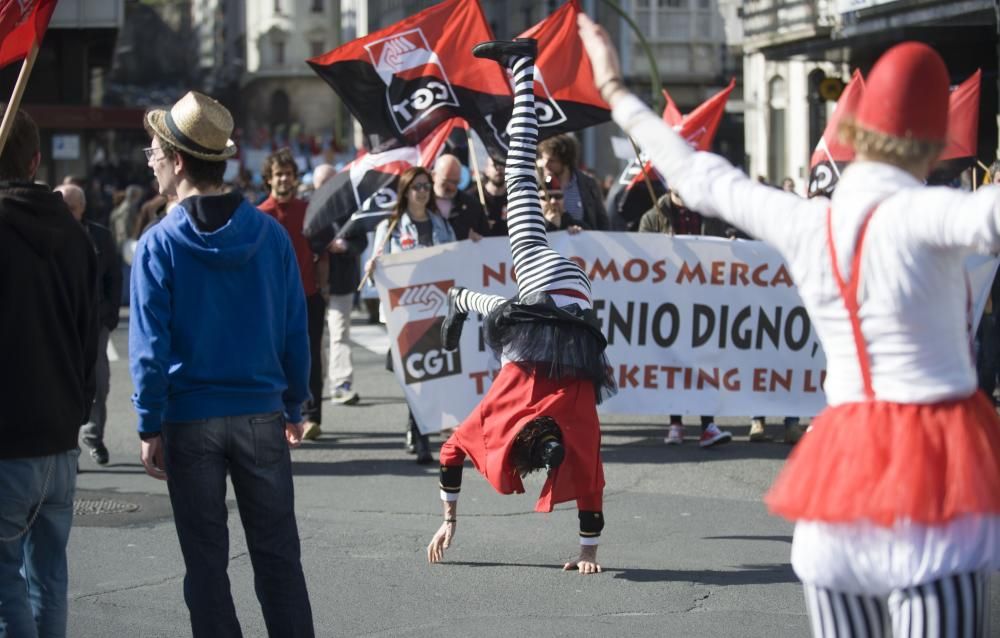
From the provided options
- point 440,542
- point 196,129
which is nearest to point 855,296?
point 196,129

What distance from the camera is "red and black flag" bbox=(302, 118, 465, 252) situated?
36.4 feet

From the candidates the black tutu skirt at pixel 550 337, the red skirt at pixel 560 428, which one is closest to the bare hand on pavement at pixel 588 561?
the red skirt at pixel 560 428

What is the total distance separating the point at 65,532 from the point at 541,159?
621 centimetres

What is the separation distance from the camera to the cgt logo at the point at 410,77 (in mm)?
10914

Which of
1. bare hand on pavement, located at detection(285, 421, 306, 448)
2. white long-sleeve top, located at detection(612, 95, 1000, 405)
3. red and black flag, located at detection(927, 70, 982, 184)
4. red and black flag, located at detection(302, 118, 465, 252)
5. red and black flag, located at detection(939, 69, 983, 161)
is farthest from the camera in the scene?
red and black flag, located at detection(939, 69, 983, 161)

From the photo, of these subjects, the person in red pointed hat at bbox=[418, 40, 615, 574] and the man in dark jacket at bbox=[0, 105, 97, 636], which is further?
the person in red pointed hat at bbox=[418, 40, 615, 574]

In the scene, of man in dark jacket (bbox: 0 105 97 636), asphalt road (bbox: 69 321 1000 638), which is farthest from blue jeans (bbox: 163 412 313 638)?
asphalt road (bbox: 69 321 1000 638)

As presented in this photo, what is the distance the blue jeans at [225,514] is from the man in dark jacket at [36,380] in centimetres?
35

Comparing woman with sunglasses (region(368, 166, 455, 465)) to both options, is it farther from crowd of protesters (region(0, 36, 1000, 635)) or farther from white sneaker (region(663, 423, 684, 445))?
crowd of protesters (region(0, 36, 1000, 635))

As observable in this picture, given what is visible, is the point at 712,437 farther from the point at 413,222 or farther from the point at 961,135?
the point at 961,135

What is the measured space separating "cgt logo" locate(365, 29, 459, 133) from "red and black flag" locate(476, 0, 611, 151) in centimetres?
43

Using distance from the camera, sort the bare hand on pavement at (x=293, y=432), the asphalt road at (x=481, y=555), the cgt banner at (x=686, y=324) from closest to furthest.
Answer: the bare hand on pavement at (x=293, y=432), the asphalt road at (x=481, y=555), the cgt banner at (x=686, y=324)

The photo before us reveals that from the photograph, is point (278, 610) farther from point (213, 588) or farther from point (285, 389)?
point (285, 389)

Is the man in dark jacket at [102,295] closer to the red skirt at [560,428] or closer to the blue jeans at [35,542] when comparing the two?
the red skirt at [560,428]
